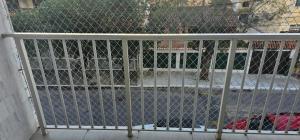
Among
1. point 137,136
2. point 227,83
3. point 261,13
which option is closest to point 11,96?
point 137,136

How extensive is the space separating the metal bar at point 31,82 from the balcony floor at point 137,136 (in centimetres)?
13

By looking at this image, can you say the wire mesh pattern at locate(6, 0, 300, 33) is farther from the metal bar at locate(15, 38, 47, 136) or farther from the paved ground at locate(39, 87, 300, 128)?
the paved ground at locate(39, 87, 300, 128)

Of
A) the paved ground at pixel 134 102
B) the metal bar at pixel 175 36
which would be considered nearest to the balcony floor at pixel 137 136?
the paved ground at pixel 134 102

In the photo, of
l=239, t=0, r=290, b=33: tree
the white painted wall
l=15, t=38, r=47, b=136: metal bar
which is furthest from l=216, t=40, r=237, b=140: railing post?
the white painted wall

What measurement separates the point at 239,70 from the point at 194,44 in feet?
1.75

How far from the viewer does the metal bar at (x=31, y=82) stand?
1644 millimetres

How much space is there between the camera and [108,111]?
3.12 meters

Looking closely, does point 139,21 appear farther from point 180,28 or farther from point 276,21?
point 276,21

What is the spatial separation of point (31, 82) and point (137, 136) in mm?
1025

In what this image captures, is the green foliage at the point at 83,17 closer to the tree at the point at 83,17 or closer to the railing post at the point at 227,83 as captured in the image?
the tree at the point at 83,17

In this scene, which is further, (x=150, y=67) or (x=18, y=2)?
(x=150, y=67)

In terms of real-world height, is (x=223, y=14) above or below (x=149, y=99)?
above

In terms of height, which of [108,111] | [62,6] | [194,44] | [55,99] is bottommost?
[108,111]

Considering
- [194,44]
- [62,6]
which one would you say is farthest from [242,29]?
[62,6]
